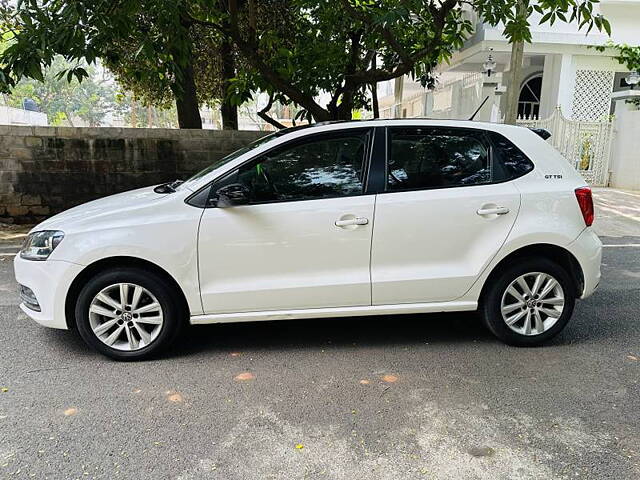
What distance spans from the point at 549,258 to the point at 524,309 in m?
0.46

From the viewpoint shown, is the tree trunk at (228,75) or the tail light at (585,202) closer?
the tail light at (585,202)

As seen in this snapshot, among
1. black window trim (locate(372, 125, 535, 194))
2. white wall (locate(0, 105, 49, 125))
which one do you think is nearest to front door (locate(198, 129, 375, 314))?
black window trim (locate(372, 125, 535, 194))

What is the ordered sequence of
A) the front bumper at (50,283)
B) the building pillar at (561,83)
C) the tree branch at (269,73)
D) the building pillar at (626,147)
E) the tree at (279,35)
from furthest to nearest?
the building pillar at (561,83), the building pillar at (626,147), the tree branch at (269,73), the tree at (279,35), the front bumper at (50,283)

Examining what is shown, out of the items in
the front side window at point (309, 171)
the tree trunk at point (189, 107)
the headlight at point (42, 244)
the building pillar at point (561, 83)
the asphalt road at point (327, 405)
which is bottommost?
the asphalt road at point (327, 405)

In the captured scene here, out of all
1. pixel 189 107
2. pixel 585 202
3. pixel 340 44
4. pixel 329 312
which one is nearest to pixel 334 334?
pixel 329 312

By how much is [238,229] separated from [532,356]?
2.44m

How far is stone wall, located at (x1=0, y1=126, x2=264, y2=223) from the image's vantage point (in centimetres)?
865

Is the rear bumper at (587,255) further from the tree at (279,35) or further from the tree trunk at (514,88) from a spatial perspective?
the tree trunk at (514,88)

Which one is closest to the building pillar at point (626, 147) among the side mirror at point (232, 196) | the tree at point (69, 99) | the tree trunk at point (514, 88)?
the tree trunk at point (514, 88)

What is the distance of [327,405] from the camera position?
10.5 ft

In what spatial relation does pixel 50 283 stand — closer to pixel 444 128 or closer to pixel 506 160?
pixel 444 128

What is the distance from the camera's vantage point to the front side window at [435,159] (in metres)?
3.87

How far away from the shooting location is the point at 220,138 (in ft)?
29.7

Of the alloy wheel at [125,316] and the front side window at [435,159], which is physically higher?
the front side window at [435,159]
